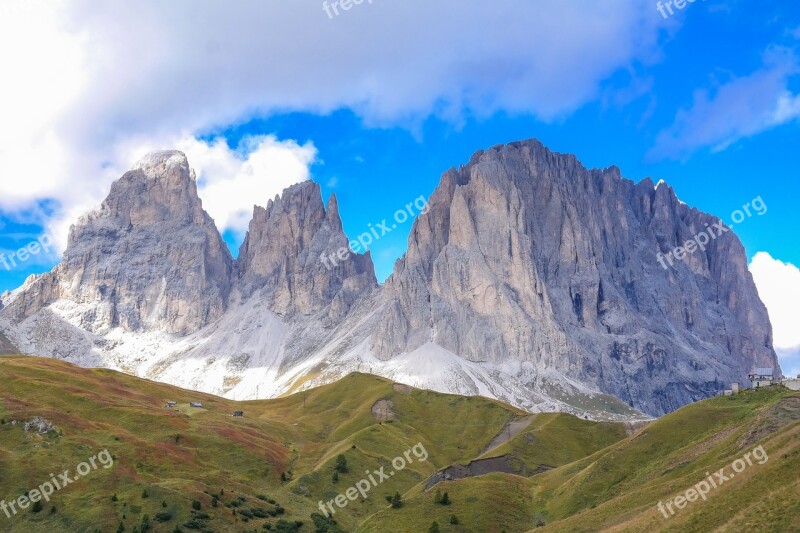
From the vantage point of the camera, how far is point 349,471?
432 feet

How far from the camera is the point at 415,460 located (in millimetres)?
157250

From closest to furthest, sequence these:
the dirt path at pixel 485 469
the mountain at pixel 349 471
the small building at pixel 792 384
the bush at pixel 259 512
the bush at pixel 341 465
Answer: the mountain at pixel 349 471, the bush at pixel 259 512, the small building at pixel 792 384, the dirt path at pixel 485 469, the bush at pixel 341 465

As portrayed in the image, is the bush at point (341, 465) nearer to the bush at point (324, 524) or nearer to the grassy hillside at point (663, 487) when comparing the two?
the bush at point (324, 524)

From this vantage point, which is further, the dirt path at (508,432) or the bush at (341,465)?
the dirt path at (508,432)

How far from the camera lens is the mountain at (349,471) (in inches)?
2793

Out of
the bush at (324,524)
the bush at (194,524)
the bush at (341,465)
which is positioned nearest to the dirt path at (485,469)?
the bush at (324,524)

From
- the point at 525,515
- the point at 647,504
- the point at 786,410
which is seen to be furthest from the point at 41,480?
the point at 786,410

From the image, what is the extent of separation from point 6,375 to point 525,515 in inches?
4146

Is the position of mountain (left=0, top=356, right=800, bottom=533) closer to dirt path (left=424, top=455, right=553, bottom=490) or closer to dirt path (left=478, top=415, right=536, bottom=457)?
dirt path (left=424, top=455, right=553, bottom=490)

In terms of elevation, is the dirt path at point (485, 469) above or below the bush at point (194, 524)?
below

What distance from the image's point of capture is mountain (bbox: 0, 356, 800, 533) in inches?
2793

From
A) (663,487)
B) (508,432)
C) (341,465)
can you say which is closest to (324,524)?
(341,465)

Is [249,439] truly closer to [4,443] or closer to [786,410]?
[4,443]

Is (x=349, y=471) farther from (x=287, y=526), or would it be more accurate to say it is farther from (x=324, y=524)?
(x=287, y=526)
